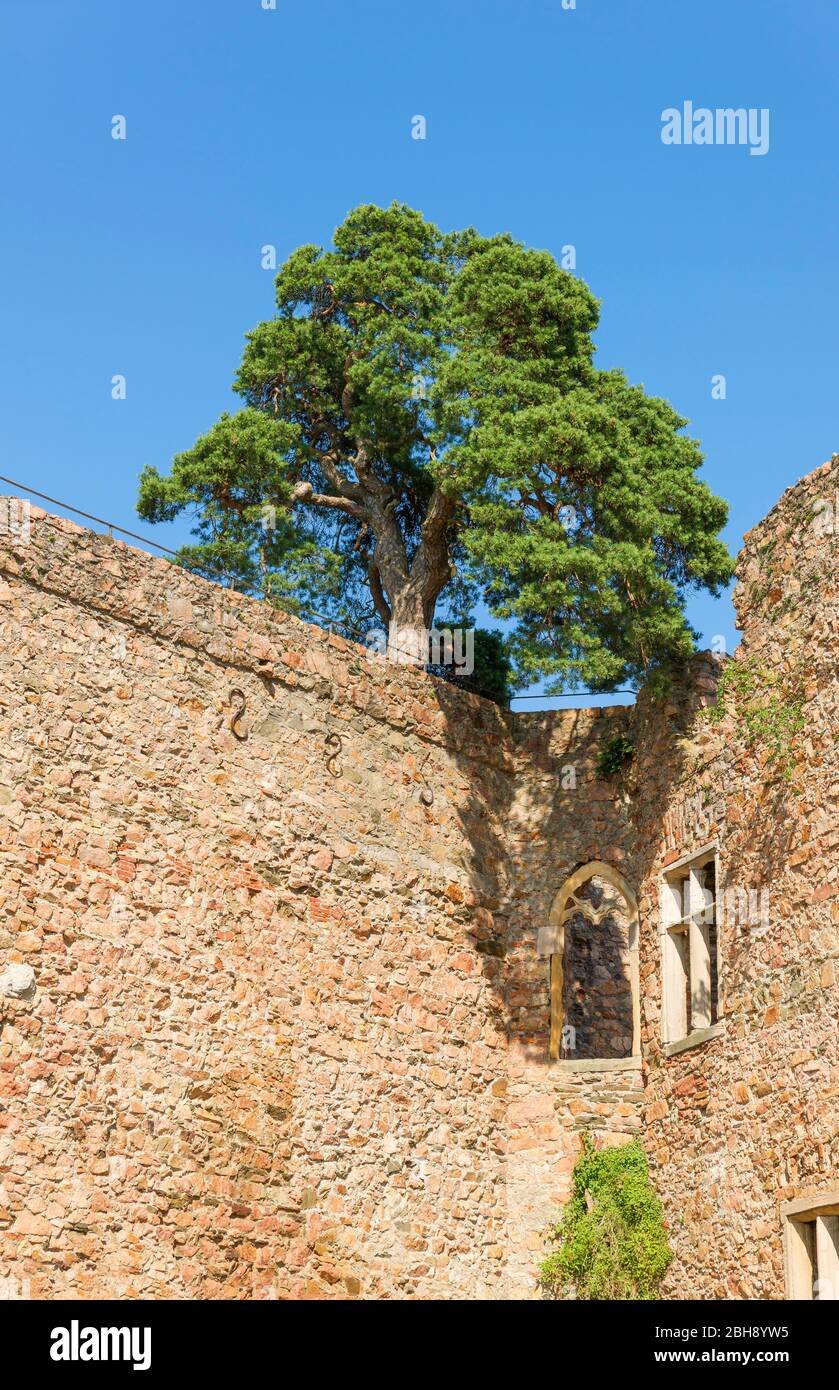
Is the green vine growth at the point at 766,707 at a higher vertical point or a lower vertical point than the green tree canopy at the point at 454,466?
lower

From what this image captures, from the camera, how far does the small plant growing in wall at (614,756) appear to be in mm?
18156

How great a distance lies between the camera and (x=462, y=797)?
18234mm

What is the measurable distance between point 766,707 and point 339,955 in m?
4.51

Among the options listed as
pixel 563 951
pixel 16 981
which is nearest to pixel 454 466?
pixel 563 951

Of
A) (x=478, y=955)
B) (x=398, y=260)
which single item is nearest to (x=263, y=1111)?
(x=478, y=955)

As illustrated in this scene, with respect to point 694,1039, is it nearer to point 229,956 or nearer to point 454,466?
point 229,956

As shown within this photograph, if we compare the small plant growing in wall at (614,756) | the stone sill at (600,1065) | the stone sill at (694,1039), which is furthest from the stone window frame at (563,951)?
the small plant growing in wall at (614,756)

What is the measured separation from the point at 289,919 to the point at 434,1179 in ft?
9.43

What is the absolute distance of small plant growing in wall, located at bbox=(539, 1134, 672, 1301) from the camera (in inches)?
627

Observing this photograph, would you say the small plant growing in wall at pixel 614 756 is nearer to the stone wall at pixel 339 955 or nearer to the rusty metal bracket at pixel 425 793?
the stone wall at pixel 339 955

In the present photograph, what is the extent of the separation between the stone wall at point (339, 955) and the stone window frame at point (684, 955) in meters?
0.19

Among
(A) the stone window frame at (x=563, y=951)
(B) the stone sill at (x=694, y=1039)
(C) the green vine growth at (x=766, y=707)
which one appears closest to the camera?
(C) the green vine growth at (x=766, y=707)

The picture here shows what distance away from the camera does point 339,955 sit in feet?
53.4

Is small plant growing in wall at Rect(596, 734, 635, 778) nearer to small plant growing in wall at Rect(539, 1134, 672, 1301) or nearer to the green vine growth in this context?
the green vine growth
